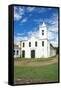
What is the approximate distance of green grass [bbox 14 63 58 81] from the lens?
1.60m

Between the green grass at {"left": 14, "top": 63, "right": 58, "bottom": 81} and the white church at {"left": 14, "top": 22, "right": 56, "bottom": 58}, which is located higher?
the white church at {"left": 14, "top": 22, "right": 56, "bottom": 58}

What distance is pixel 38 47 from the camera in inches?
64.9

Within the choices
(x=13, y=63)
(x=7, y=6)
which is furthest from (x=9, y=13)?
(x=13, y=63)

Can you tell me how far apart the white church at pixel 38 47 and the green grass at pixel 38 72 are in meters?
0.07

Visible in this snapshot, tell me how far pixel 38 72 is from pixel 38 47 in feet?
0.49

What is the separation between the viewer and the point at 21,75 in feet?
5.27

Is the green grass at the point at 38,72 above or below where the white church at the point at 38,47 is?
below

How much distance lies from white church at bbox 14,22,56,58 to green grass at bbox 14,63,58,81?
0.07m

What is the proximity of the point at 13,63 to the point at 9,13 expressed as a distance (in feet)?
0.95

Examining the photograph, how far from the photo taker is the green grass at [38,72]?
160 centimetres

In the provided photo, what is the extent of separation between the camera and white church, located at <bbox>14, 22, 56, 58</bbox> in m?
1.62

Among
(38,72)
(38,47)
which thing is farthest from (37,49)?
(38,72)

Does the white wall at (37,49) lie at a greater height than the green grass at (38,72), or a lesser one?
greater
